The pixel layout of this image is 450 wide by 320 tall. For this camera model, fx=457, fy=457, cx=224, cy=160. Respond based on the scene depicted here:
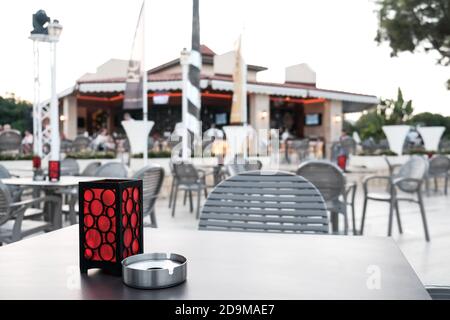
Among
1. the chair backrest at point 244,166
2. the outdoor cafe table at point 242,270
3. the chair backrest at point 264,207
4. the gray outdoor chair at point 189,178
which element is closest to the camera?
the outdoor cafe table at point 242,270

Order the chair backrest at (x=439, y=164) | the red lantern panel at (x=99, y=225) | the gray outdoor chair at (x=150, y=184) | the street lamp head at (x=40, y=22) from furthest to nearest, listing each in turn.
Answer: the chair backrest at (x=439, y=164) → the street lamp head at (x=40, y=22) → the gray outdoor chair at (x=150, y=184) → the red lantern panel at (x=99, y=225)

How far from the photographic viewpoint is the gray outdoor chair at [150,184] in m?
3.22

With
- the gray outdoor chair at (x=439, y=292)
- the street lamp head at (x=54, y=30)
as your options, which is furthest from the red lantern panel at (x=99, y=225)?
the street lamp head at (x=54, y=30)

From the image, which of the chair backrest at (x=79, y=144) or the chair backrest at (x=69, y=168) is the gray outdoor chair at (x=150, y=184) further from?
the chair backrest at (x=79, y=144)

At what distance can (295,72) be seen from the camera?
18.7 metres

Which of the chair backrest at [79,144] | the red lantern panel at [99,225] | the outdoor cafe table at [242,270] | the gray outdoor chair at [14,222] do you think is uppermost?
the chair backrest at [79,144]

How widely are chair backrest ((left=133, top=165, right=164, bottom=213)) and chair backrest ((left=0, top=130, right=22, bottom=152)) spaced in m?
6.93

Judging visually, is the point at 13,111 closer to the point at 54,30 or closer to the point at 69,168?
the point at 54,30

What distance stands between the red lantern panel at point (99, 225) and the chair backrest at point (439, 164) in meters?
6.95

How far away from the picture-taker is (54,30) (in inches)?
228

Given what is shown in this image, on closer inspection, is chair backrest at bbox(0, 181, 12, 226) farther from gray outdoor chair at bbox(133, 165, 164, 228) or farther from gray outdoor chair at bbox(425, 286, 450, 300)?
gray outdoor chair at bbox(425, 286, 450, 300)

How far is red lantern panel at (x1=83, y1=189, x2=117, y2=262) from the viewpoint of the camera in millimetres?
816

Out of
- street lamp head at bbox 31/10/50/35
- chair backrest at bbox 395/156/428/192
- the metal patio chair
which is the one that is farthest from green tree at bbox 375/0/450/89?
street lamp head at bbox 31/10/50/35
